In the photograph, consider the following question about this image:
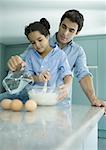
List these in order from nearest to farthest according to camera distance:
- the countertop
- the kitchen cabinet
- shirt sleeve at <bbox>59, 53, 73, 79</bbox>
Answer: the countertop → shirt sleeve at <bbox>59, 53, 73, 79</bbox> → the kitchen cabinet

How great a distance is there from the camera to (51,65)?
1.26 metres

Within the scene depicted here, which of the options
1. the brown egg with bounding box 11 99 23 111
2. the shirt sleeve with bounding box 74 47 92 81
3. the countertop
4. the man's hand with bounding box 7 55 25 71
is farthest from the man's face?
the countertop

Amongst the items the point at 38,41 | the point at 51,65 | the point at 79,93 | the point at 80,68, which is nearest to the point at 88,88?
the point at 80,68

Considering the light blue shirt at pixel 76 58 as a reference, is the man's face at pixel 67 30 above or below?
above

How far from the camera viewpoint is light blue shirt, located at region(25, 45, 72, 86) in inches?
48.8

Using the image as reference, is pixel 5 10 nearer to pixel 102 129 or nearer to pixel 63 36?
pixel 63 36

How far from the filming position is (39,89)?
108cm

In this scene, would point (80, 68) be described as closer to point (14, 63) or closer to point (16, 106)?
point (14, 63)

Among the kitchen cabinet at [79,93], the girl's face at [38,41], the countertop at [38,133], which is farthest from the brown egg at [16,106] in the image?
the kitchen cabinet at [79,93]

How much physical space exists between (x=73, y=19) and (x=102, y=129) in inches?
103

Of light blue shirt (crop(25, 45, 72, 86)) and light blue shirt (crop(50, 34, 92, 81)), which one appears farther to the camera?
light blue shirt (crop(50, 34, 92, 81))

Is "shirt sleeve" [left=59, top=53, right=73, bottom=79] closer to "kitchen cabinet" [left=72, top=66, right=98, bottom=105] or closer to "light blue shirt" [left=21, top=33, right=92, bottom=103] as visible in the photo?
"light blue shirt" [left=21, top=33, right=92, bottom=103]

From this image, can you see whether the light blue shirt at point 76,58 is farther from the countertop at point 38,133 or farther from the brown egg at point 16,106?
the countertop at point 38,133

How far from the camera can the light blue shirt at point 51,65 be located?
124 centimetres
